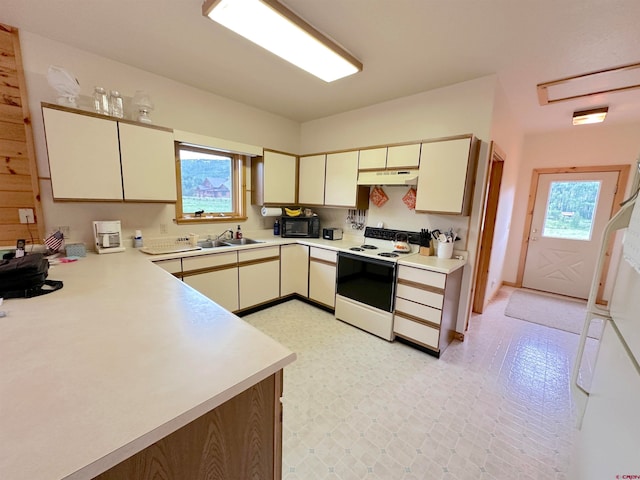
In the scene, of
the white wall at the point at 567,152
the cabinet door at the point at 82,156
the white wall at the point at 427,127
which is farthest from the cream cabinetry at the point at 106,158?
the white wall at the point at 567,152

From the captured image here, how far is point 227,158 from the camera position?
11.1 feet

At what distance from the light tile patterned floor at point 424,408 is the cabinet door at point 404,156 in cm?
189

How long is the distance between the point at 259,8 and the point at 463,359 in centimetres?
321

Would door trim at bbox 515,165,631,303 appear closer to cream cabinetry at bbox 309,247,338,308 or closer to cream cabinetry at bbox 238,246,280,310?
cream cabinetry at bbox 309,247,338,308

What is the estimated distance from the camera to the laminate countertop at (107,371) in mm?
554

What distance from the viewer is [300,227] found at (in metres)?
3.70

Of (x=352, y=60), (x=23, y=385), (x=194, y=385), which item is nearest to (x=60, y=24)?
(x=352, y=60)

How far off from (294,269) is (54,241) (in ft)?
7.71

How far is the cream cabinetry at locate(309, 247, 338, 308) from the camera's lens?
3.14m

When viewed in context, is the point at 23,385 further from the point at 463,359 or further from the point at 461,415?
the point at 463,359

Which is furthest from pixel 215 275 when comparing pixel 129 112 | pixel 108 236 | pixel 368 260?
pixel 129 112

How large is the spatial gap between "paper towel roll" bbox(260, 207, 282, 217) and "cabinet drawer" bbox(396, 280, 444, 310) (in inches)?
77.4

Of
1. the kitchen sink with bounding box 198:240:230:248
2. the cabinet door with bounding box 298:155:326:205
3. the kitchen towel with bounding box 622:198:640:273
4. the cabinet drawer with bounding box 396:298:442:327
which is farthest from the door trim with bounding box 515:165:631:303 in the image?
the kitchen sink with bounding box 198:240:230:248

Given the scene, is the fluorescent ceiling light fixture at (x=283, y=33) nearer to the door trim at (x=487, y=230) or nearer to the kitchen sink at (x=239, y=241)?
the kitchen sink at (x=239, y=241)
